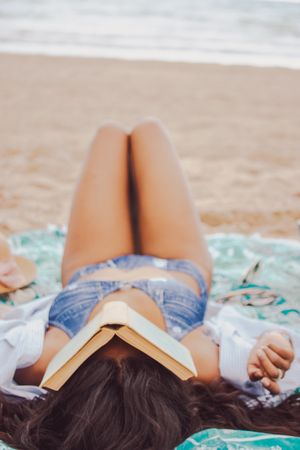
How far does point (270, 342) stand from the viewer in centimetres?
180

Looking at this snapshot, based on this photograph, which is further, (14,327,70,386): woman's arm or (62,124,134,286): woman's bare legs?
(62,124,134,286): woman's bare legs

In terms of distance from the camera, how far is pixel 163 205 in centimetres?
246

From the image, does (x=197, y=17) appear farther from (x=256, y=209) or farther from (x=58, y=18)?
(x=256, y=209)

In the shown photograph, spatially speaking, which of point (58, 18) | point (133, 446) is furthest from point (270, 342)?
point (58, 18)

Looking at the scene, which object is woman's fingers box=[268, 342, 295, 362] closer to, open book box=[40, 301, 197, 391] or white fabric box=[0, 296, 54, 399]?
open book box=[40, 301, 197, 391]

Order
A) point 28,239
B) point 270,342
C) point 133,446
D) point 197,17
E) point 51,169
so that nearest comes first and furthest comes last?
point 133,446
point 270,342
point 28,239
point 51,169
point 197,17

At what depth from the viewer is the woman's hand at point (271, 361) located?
5.69 feet

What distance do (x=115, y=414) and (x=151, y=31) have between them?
13.1 metres

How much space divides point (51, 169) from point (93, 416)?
383cm

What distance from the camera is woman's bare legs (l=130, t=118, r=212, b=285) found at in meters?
2.43

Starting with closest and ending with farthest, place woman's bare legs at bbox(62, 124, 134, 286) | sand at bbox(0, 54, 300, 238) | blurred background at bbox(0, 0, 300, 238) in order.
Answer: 1. woman's bare legs at bbox(62, 124, 134, 286)
2. sand at bbox(0, 54, 300, 238)
3. blurred background at bbox(0, 0, 300, 238)

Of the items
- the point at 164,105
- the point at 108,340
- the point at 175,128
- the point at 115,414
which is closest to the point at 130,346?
the point at 108,340

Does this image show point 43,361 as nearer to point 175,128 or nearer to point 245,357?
point 245,357

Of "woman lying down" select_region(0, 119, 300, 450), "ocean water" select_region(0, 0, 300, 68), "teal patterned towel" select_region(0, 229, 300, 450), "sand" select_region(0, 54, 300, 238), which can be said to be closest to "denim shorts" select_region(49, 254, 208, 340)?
"woman lying down" select_region(0, 119, 300, 450)
